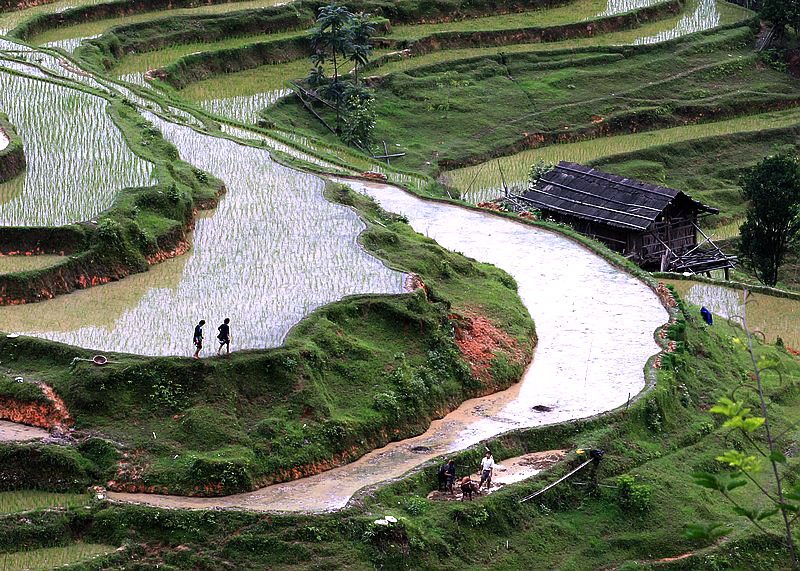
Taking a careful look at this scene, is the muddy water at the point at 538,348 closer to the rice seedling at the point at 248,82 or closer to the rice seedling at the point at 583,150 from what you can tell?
the rice seedling at the point at 583,150

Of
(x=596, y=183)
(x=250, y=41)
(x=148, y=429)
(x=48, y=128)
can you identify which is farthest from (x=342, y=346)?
(x=250, y=41)

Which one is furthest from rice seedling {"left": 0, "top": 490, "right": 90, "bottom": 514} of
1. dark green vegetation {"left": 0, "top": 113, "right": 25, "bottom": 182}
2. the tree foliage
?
the tree foliage

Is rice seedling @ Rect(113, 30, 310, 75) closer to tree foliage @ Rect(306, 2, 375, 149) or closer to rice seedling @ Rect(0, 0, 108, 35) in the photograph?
tree foliage @ Rect(306, 2, 375, 149)

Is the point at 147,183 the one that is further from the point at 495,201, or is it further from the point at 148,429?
the point at 495,201

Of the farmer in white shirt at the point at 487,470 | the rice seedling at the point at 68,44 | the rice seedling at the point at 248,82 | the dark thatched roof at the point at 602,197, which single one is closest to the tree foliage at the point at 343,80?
the rice seedling at the point at 248,82

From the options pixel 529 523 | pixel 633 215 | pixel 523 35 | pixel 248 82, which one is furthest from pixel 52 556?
pixel 523 35

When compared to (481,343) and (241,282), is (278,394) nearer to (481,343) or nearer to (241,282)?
(241,282)

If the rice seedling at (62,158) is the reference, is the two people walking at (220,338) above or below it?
below
